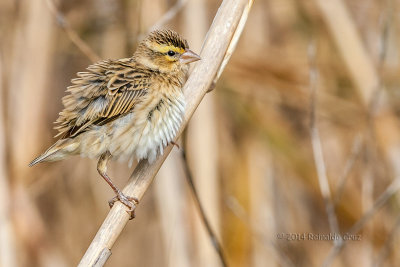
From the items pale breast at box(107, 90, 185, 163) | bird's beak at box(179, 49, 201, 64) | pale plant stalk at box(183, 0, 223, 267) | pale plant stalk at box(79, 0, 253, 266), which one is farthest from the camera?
pale plant stalk at box(183, 0, 223, 267)

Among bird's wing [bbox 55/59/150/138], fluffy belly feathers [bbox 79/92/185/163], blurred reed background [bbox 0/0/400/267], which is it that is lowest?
blurred reed background [bbox 0/0/400/267]

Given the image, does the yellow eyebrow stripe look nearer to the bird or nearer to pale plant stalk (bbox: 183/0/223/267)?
the bird

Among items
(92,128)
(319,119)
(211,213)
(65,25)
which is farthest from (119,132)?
(319,119)

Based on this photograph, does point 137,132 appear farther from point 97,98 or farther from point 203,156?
point 203,156

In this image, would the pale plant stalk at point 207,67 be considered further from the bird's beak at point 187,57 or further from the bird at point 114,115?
the bird's beak at point 187,57

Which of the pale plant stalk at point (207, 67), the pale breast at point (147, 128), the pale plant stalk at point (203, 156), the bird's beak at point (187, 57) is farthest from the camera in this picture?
the pale plant stalk at point (203, 156)

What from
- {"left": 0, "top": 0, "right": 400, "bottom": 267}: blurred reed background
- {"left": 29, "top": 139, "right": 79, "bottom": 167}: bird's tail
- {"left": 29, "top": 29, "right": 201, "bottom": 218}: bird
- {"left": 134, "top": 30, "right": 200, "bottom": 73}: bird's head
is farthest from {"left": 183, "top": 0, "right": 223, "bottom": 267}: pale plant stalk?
{"left": 29, "top": 139, "right": 79, "bottom": 167}: bird's tail

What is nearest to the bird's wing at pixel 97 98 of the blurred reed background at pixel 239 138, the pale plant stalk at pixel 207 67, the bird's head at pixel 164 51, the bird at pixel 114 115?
the bird at pixel 114 115
